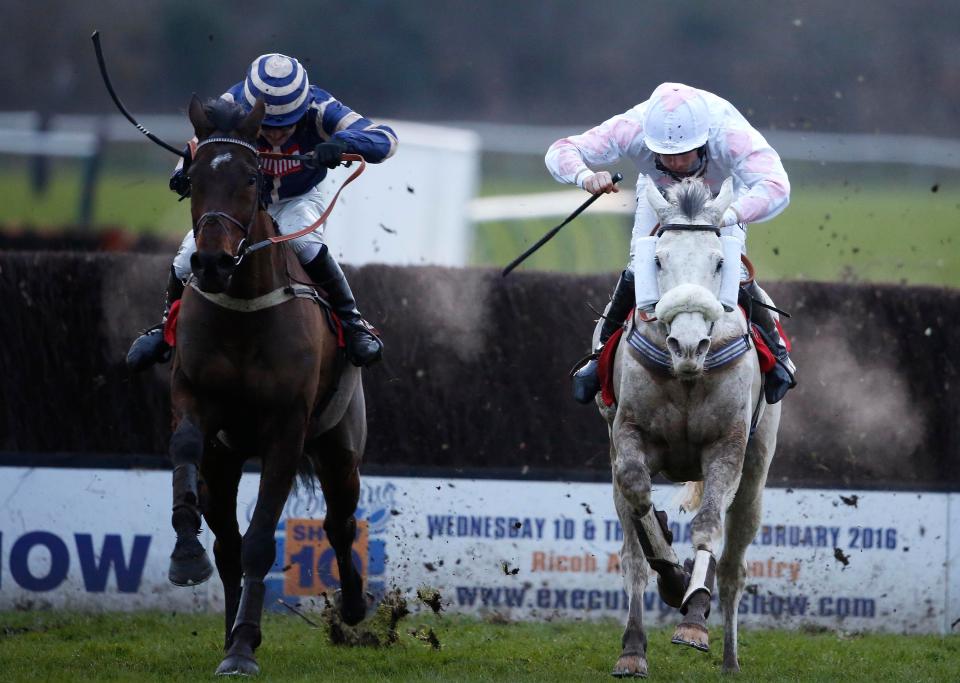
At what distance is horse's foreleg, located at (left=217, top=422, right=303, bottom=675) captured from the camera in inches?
272

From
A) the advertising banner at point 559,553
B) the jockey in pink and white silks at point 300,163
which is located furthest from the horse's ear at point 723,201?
the advertising banner at point 559,553

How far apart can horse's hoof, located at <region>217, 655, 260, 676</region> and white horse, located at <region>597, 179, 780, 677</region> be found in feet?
5.36

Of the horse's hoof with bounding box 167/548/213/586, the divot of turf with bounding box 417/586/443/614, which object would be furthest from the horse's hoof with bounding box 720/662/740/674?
the horse's hoof with bounding box 167/548/213/586

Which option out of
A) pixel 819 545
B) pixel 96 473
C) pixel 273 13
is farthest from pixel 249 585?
pixel 273 13

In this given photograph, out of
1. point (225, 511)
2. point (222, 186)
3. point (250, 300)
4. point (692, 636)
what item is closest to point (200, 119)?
point (222, 186)

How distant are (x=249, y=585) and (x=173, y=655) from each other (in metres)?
1.02

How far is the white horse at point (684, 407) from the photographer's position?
6379 millimetres

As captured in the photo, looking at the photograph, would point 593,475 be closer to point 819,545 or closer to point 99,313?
point 819,545

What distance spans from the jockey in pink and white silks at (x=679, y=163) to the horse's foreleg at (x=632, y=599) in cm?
68

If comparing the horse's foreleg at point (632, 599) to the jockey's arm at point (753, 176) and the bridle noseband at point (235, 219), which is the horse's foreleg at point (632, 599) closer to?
the jockey's arm at point (753, 176)

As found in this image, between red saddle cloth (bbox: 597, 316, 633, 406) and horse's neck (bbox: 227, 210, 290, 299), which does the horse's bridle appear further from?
horse's neck (bbox: 227, 210, 290, 299)

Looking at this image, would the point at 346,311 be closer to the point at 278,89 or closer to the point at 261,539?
the point at 278,89

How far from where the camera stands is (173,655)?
25.4 ft

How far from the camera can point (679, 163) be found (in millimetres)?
7145
